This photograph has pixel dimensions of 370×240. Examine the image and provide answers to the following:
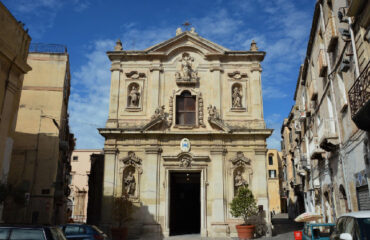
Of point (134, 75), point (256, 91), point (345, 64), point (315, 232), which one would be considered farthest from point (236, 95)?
point (315, 232)

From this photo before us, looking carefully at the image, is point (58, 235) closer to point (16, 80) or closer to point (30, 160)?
point (16, 80)

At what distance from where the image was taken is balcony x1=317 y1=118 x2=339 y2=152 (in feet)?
48.9

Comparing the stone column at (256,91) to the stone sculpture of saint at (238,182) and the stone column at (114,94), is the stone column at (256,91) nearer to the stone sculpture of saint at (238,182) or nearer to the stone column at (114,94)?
the stone sculpture of saint at (238,182)

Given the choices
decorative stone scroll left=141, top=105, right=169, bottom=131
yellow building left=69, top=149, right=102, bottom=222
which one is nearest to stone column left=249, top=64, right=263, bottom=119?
decorative stone scroll left=141, top=105, right=169, bottom=131

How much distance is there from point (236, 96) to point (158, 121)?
5432mm

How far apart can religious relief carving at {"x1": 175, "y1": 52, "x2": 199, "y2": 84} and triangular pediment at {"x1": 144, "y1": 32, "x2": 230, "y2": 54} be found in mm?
802

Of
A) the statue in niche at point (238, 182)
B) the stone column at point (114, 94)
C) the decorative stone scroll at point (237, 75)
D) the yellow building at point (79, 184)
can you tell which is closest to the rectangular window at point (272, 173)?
the yellow building at point (79, 184)

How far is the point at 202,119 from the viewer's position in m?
22.1

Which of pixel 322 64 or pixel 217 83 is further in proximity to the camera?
pixel 217 83

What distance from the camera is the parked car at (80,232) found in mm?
12133

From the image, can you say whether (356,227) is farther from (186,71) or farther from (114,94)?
(114,94)

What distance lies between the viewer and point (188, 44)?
23.5m

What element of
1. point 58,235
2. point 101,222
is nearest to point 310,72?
point 101,222

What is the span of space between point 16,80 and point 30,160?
9.32 meters
